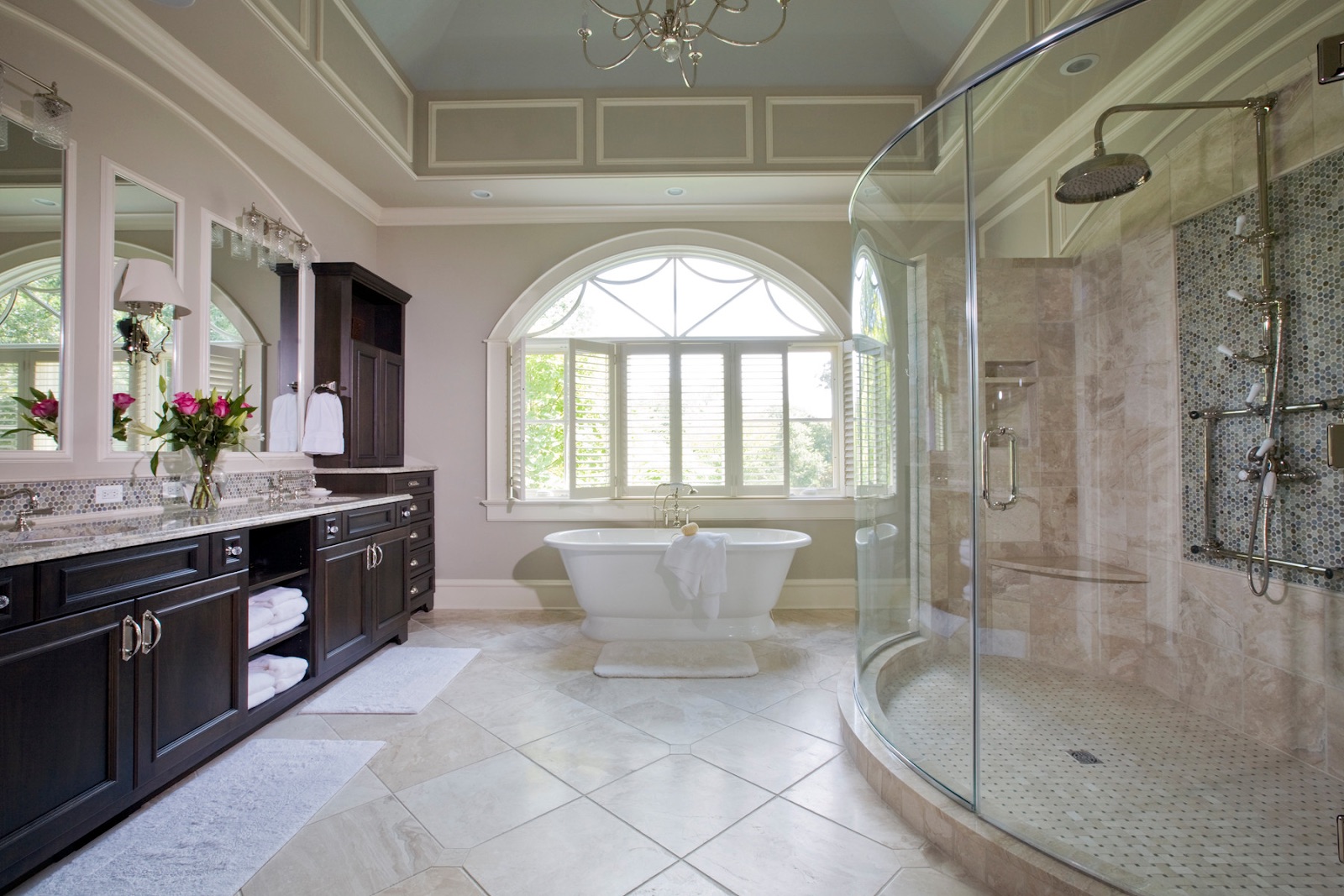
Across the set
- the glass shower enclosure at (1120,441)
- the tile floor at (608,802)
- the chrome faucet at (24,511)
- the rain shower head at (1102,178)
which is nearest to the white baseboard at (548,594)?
the tile floor at (608,802)

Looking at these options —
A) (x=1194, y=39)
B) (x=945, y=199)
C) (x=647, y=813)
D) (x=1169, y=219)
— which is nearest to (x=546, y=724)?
(x=647, y=813)

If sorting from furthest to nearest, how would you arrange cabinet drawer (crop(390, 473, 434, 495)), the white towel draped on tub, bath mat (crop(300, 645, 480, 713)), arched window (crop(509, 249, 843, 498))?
arched window (crop(509, 249, 843, 498))
cabinet drawer (crop(390, 473, 434, 495))
the white towel draped on tub
bath mat (crop(300, 645, 480, 713))

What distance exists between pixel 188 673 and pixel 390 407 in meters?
2.24

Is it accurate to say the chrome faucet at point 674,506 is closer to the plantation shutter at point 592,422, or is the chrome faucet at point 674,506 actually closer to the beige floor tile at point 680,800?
the plantation shutter at point 592,422

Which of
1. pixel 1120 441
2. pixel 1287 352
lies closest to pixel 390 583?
pixel 1120 441

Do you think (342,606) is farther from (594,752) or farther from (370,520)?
(594,752)

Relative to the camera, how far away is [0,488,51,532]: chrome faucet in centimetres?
179

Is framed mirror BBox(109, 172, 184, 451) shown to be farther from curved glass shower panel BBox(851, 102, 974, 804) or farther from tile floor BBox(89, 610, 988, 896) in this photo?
curved glass shower panel BBox(851, 102, 974, 804)

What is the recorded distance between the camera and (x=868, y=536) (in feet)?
8.44

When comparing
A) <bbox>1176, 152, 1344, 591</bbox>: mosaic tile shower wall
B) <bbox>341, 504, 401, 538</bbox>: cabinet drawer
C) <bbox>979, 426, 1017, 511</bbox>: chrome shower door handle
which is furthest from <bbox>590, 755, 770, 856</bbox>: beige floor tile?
<bbox>1176, 152, 1344, 591</bbox>: mosaic tile shower wall

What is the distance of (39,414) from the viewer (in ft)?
6.37

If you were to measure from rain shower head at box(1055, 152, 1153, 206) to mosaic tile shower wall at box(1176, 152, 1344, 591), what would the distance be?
0.24m

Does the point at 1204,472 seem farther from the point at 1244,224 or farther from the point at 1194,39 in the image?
the point at 1194,39

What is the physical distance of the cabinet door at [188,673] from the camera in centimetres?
172
